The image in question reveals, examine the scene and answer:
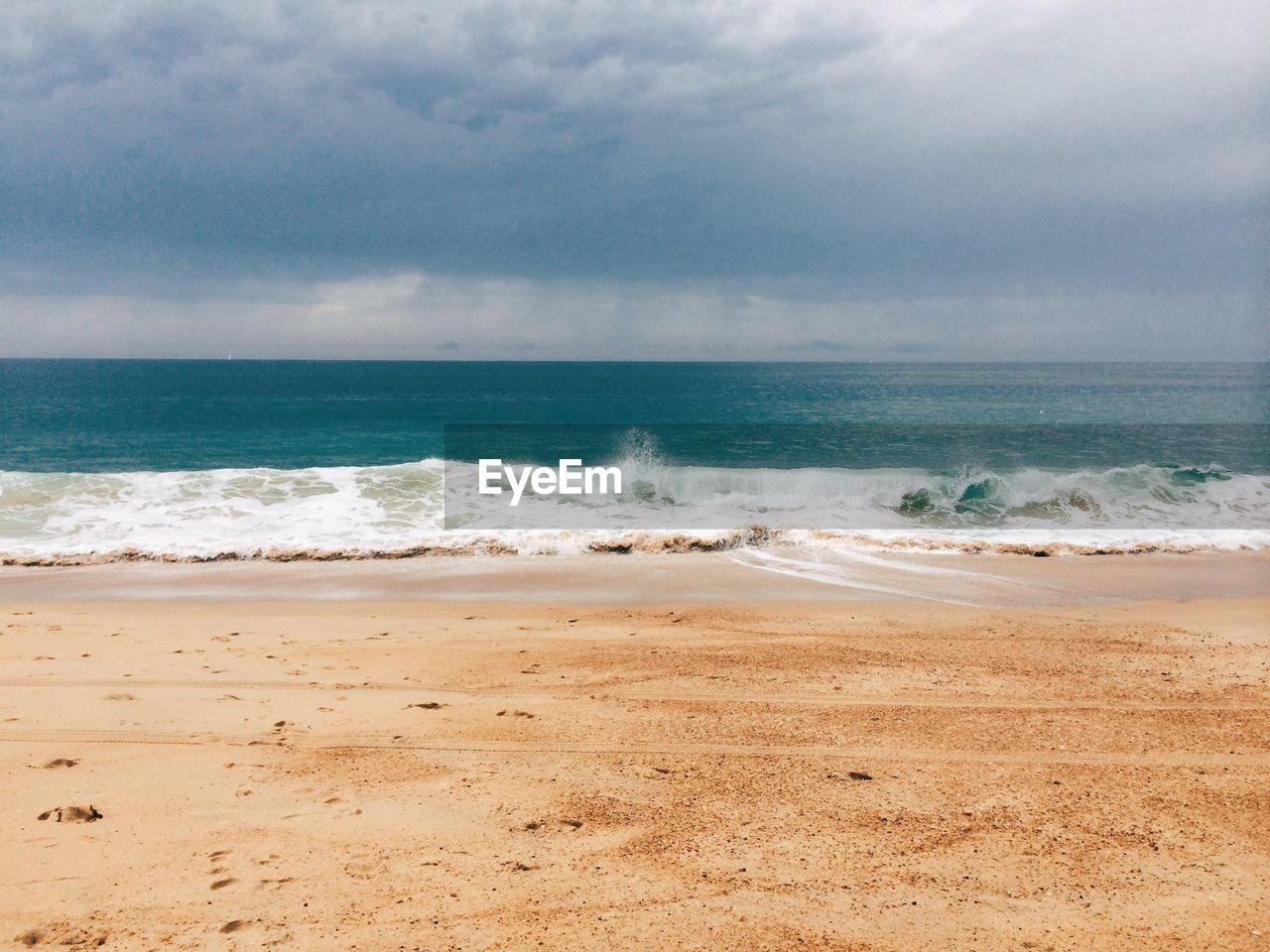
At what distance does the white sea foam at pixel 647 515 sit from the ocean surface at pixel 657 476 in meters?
0.07

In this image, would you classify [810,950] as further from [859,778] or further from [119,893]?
[119,893]

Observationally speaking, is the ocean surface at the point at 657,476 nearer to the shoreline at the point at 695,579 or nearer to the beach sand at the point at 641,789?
the shoreline at the point at 695,579

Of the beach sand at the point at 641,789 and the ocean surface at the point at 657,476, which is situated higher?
the ocean surface at the point at 657,476

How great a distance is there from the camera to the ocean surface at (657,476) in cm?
1271

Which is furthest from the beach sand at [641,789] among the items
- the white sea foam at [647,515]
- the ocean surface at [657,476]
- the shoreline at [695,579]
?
the ocean surface at [657,476]

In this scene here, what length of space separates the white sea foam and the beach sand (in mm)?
4885

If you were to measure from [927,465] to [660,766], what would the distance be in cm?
2373

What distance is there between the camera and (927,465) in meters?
26.0

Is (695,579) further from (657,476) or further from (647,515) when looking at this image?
(657,476)

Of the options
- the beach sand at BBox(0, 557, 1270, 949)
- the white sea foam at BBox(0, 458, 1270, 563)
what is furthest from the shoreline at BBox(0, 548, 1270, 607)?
the beach sand at BBox(0, 557, 1270, 949)

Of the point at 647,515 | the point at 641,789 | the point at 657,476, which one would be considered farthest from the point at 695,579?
the point at 657,476

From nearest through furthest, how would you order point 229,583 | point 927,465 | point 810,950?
point 810,950 < point 229,583 < point 927,465

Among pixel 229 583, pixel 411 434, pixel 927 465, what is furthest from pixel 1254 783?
pixel 411 434

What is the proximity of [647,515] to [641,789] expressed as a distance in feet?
38.3
